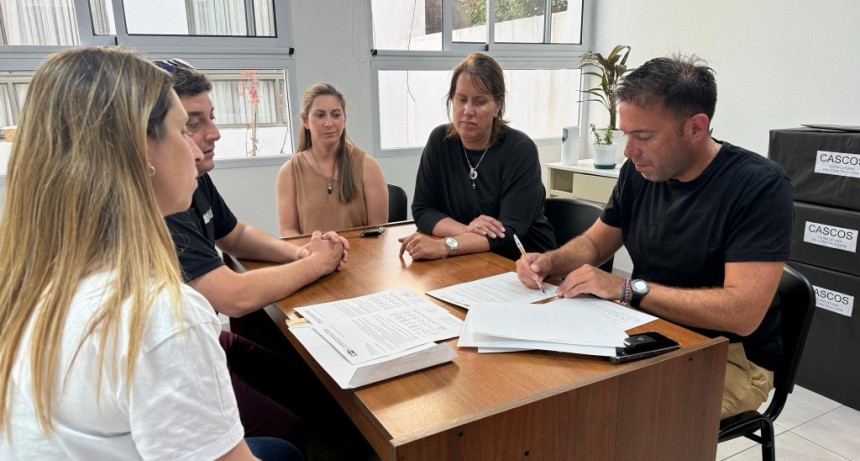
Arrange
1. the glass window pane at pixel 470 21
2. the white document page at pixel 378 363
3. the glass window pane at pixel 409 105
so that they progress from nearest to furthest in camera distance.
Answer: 1. the white document page at pixel 378 363
2. the glass window pane at pixel 409 105
3. the glass window pane at pixel 470 21

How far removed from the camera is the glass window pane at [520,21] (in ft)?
13.7

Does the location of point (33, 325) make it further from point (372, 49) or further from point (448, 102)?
point (372, 49)

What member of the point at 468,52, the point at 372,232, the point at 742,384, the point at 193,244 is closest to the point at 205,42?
the point at 468,52

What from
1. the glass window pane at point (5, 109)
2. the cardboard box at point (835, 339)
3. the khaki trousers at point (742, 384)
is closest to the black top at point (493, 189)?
the khaki trousers at point (742, 384)

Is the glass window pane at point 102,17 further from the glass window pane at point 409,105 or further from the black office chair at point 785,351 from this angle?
the black office chair at point 785,351

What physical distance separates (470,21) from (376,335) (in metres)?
3.42

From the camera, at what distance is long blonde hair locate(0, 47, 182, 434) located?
0.67 meters

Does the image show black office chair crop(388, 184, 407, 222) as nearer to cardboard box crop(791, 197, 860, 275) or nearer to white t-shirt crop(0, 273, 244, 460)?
cardboard box crop(791, 197, 860, 275)

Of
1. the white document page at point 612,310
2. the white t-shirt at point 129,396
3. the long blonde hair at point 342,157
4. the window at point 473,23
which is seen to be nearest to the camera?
the white t-shirt at point 129,396

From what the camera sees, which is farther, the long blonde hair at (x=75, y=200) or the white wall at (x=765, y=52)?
the white wall at (x=765, y=52)

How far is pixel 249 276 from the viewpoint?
1456 mm

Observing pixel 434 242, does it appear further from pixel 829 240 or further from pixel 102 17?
pixel 102 17

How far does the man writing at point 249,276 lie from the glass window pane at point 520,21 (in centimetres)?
294

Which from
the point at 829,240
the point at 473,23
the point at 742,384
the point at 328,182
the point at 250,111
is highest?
the point at 473,23
